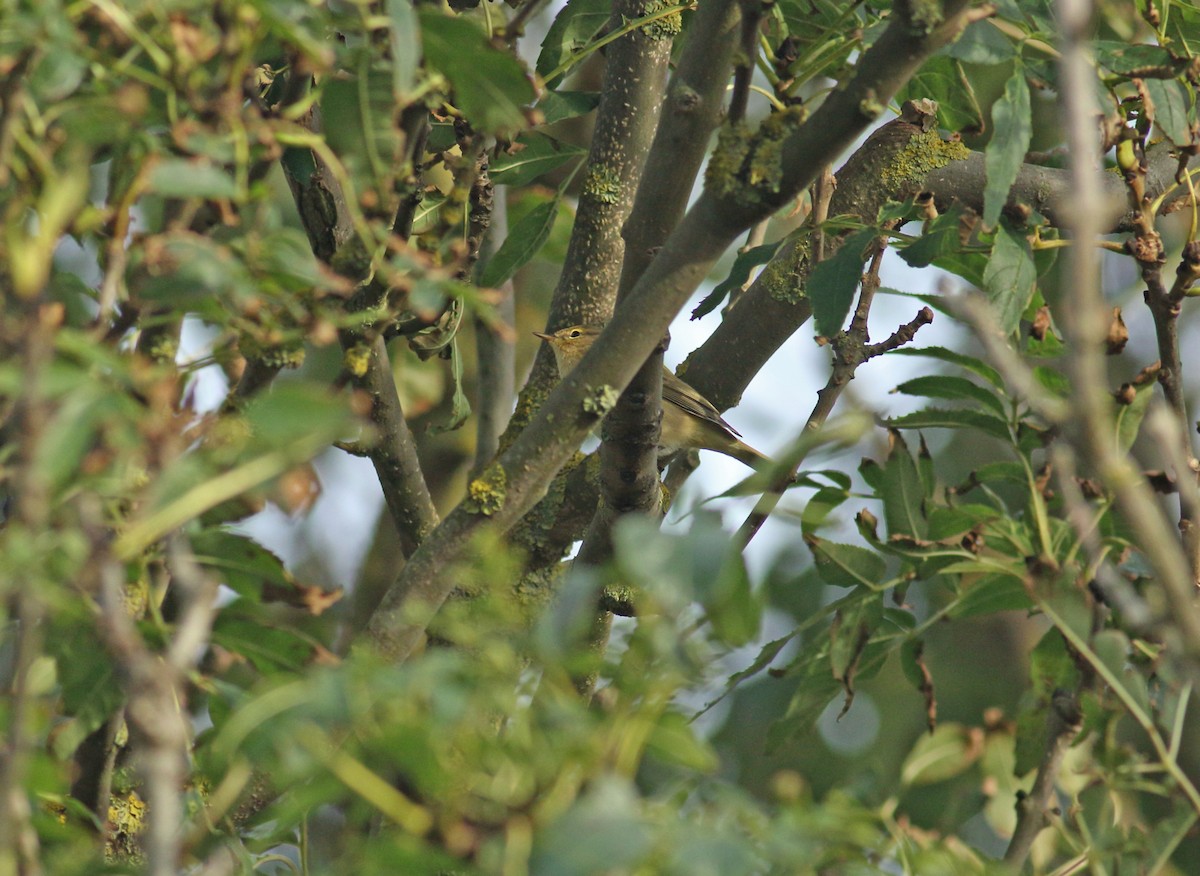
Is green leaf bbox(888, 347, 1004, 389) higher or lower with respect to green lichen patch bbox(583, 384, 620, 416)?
higher

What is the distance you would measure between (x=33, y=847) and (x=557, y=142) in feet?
5.88

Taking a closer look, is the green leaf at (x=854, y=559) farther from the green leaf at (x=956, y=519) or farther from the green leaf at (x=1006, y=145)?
the green leaf at (x=1006, y=145)

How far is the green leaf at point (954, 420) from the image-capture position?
85.9 inches

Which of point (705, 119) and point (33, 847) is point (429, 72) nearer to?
point (705, 119)

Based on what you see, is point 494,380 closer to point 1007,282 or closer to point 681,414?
point 681,414

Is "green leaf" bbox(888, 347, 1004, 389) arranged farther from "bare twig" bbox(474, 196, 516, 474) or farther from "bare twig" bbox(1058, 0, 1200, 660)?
"bare twig" bbox(474, 196, 516, 474)

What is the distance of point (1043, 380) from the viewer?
2232 millimetres

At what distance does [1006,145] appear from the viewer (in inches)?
57.8

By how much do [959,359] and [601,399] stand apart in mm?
857

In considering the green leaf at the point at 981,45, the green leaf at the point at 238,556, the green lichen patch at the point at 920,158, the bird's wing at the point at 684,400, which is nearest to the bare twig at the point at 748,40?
the green leaf at the point at 981,45

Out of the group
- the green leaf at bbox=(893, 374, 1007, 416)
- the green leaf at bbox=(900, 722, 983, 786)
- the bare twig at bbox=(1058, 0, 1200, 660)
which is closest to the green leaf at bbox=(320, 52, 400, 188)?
the bare twig at bbox=(1058, 0, 1200, 660)

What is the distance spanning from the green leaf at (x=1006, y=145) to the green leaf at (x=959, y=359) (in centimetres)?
69

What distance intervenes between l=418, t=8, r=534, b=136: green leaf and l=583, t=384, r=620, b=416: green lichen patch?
47cm

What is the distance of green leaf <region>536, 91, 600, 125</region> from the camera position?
2227mm
